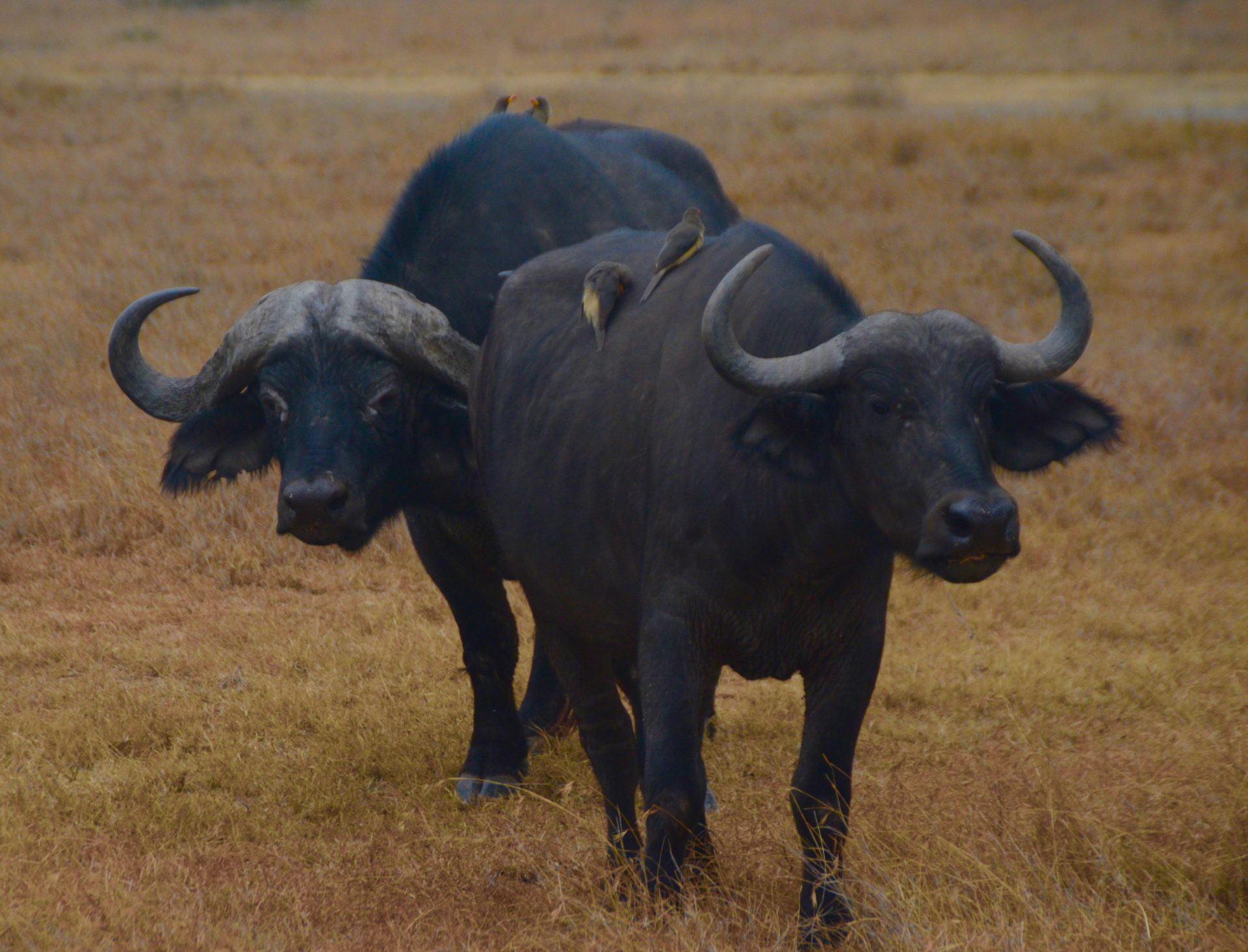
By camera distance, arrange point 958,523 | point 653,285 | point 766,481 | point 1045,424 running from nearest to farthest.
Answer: point 958,523
point 766,481
point 1045,424
point 653,285

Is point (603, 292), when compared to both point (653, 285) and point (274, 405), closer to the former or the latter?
point (653, 285)

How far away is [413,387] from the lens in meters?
5.27

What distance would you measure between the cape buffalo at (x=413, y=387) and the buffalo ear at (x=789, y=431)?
157 cm

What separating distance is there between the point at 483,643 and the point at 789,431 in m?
2.28

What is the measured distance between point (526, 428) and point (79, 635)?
2.81m

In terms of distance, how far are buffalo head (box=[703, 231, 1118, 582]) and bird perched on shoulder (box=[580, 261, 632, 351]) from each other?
757 millimetres

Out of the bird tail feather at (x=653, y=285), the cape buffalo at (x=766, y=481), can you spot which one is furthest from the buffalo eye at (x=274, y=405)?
the bird tail feather at (x=653, y=285)

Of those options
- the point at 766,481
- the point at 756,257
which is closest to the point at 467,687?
the point at 766,481

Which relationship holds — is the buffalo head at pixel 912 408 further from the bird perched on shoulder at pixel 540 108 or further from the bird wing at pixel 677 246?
the bird perched on shoulder at pixel 540 108

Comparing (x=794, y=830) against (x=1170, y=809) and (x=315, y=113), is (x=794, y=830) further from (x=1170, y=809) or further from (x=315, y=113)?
(x=315, y=113)

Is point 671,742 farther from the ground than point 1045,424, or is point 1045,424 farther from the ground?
point 1045,424

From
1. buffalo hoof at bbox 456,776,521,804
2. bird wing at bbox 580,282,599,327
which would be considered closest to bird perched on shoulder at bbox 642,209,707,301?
bird wing at bbox 580,282,599,327

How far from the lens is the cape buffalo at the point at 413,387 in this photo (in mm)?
4945

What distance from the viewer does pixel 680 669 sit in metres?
3.93
